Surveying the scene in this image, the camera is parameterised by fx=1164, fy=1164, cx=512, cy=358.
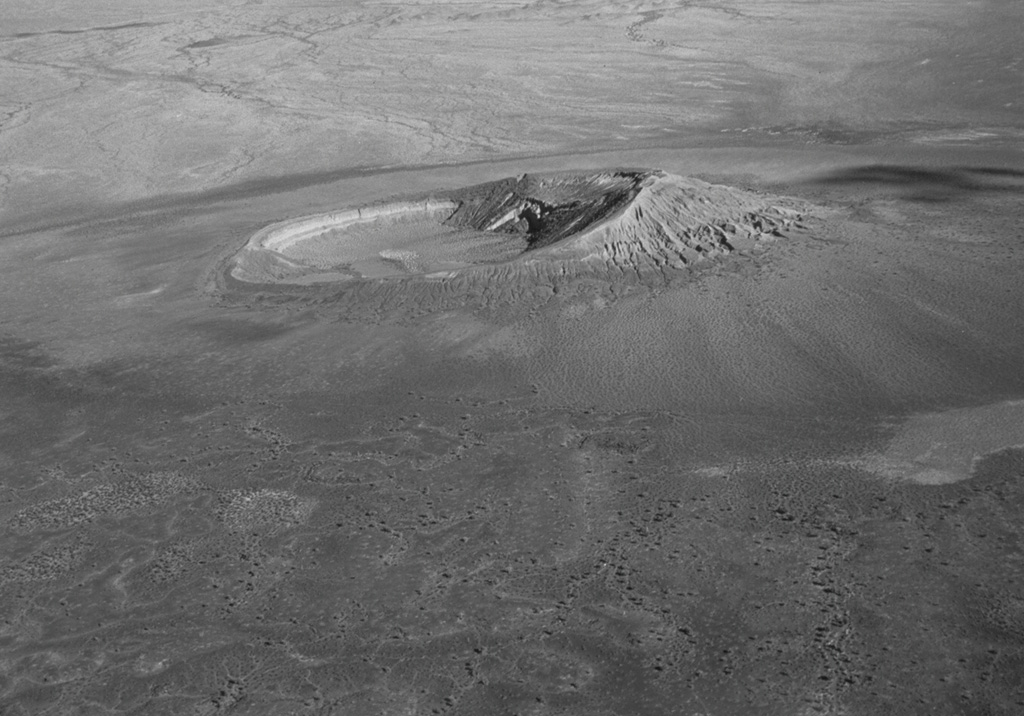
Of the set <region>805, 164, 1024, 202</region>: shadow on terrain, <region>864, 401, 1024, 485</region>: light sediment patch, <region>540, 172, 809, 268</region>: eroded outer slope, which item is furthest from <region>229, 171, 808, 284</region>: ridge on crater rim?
<region>864, 401, 1024, 485</region>: light sediment patch

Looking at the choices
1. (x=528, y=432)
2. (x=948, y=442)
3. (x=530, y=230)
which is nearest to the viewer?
(x=948, y=442)

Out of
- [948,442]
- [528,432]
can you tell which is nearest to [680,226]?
[528,432]

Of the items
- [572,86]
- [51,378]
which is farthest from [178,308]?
[572,86]

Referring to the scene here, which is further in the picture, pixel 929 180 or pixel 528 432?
pixel 929 180

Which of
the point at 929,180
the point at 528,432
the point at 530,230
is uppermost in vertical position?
the point at 929,180

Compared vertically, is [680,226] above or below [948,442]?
above

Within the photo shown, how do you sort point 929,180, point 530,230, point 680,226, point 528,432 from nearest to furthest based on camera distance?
point 528,432, point 680,226, point 530,230, point 929,180

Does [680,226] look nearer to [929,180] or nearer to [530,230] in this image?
[530,230]
